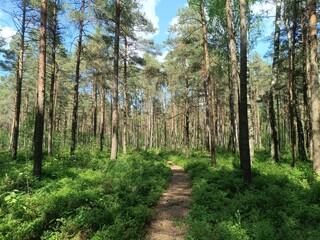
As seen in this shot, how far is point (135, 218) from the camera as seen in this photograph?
6312 mm

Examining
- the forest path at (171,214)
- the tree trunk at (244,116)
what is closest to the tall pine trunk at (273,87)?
the tree trunk at (244,116)

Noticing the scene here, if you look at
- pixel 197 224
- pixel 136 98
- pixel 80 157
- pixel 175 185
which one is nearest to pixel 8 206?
pixel 197 224

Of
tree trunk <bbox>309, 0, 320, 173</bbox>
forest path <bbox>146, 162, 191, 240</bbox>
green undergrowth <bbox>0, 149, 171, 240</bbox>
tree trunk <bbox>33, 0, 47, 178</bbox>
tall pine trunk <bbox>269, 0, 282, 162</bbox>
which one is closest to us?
green undergrowth <bbox>0, 149, 171, 240</bbox>

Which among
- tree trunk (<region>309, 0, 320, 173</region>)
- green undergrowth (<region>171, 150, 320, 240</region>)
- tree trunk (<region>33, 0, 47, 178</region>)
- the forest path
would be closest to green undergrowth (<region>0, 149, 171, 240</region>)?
the forest path

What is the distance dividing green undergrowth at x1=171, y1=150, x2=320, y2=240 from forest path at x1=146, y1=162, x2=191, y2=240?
0.33 meters

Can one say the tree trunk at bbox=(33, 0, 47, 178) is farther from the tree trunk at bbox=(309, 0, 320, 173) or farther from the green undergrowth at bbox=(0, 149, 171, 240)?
the tree trunk at bbox=(309, 0, 320, 173)

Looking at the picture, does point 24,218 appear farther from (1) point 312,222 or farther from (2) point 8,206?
(1) point 312,222

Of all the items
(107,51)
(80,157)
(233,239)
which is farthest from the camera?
(107,51)

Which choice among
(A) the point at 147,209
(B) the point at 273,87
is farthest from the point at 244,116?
(B) the point at 273,87

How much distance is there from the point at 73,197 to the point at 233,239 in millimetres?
4494

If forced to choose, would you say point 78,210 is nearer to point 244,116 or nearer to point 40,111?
point 40,111

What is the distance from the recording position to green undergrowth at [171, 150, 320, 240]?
5.27 metres

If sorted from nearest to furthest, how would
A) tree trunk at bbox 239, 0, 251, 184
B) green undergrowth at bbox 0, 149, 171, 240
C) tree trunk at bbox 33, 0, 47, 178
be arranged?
green undergrowth at bbox 0, 149, 171, 240, tree trunk at bbox 239, 0, 251, 184, tree trunk at bbox 33, 0, 47, 178

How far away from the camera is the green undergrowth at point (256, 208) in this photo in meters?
5.27
